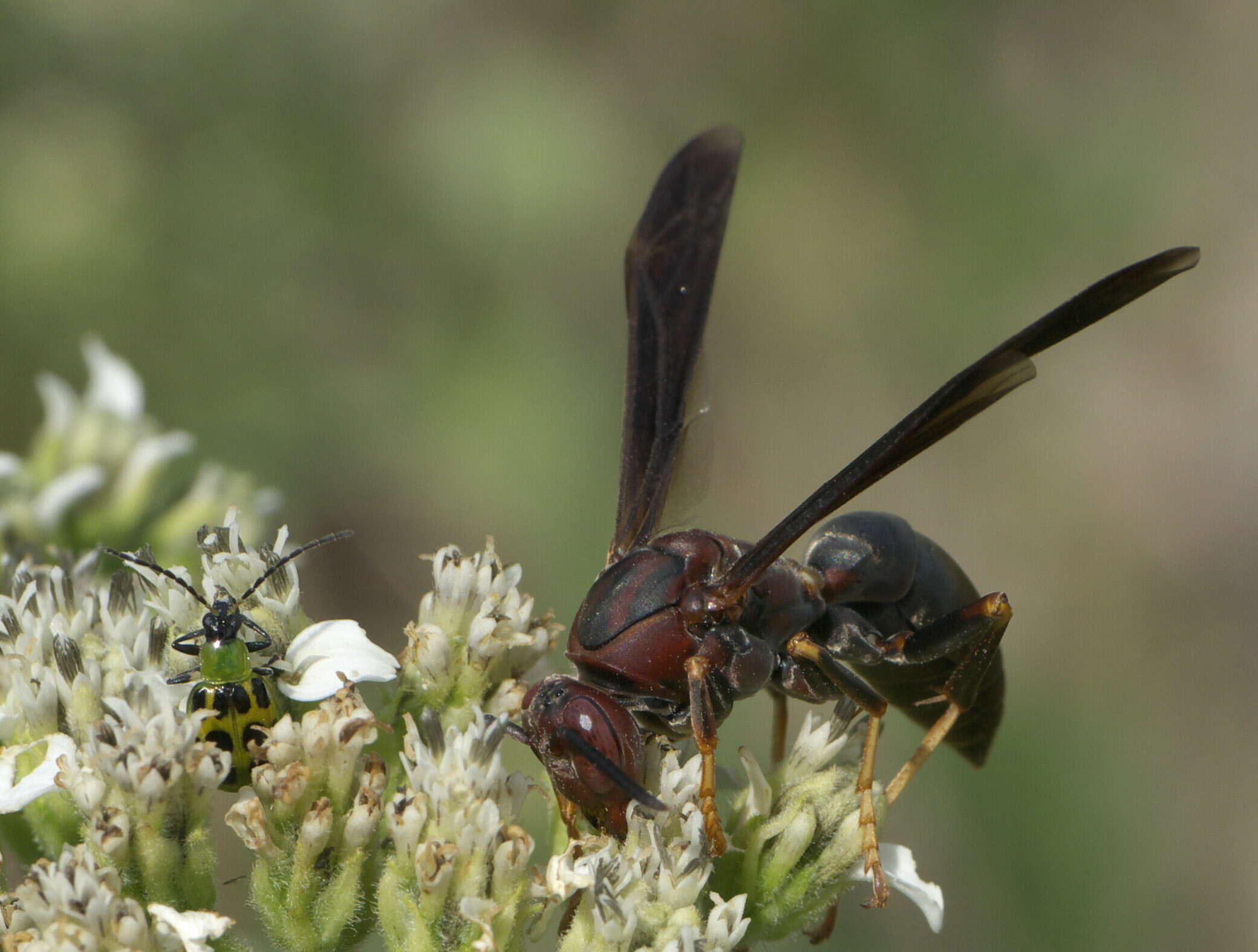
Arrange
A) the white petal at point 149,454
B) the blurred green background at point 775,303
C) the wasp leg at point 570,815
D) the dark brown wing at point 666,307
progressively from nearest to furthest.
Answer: the wasp leg at point 570,815 → the dark brown wing at point 666,307 → the white petal at point 149,454 → the blurred green background at point 775,303

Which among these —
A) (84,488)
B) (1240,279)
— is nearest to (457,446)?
(84,488)

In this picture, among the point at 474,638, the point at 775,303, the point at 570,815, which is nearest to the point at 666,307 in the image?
the point at 474,638

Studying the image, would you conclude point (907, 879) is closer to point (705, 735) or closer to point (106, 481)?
point (705, 735)

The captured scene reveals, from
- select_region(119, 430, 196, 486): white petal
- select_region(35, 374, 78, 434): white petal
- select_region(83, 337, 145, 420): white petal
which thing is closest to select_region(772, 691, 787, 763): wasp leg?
select_region(119, 430, 196, 486): white petal

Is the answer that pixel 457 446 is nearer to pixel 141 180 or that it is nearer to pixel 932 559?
pixel 141 180

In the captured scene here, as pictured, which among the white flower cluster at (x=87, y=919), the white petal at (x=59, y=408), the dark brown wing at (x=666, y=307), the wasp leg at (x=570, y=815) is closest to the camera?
the white flower cluster at (x=87, y=919)

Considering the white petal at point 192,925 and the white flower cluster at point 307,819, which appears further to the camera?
the white flower cluster at point 307,819

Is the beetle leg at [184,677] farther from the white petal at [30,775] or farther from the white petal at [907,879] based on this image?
the white petal at [907,879]

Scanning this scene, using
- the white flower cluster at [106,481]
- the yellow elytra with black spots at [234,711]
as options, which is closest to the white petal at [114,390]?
the white flower cluster at [106,481]
